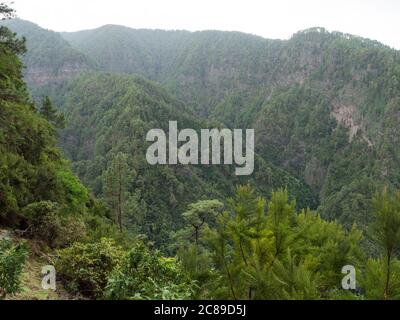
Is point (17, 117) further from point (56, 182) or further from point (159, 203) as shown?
point (159, 203)

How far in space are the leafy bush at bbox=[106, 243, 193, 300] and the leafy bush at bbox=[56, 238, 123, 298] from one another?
0.68m

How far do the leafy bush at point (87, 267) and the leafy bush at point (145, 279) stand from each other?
0.68m

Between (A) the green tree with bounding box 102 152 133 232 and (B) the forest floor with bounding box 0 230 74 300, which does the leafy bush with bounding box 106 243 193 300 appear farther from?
(A) the green tree with bounding box 102 152 133 232

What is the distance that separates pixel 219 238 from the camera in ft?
30.5

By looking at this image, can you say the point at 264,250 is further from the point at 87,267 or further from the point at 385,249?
the point at 87,267

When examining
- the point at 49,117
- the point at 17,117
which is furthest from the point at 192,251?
the point at 49,117

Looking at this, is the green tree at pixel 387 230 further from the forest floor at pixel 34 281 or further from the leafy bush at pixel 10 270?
the forest floor at pixel 34 281

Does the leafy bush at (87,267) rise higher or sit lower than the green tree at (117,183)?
higher

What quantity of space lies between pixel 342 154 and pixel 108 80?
85243 mm

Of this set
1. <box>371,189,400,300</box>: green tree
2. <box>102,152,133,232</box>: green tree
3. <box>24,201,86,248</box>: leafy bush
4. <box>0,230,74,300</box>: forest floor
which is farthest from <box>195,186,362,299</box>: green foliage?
<box>102,152,133,232</box>: green tree

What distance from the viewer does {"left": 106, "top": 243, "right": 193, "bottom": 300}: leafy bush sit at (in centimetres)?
783

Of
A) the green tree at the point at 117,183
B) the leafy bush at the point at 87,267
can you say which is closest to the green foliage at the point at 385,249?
the leafy bush at the point at 87,267

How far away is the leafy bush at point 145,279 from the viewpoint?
7.83m
